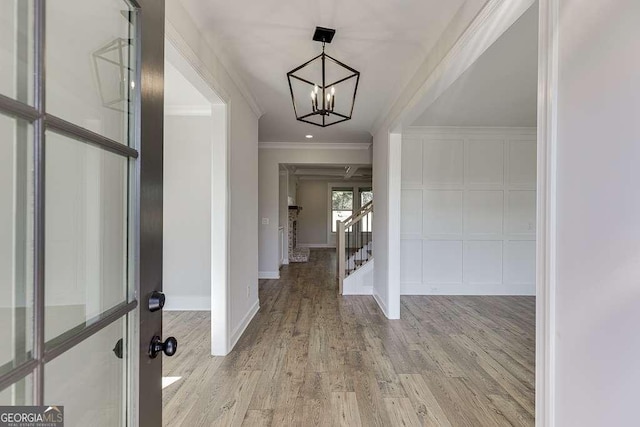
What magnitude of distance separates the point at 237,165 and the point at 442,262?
11.4ft

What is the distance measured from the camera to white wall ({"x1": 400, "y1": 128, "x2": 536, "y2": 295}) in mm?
4824

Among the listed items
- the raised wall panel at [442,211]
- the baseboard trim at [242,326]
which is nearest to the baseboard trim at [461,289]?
the raised wall panel at [442,211]

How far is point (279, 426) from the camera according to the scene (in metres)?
1.84

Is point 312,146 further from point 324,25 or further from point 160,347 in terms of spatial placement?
point 160,347

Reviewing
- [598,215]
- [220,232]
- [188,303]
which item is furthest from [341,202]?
[598,215]

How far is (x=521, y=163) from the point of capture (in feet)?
15.9

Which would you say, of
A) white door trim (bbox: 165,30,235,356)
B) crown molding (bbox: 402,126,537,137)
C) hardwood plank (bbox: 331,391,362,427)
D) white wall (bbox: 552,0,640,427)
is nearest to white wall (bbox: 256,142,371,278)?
crown molding (bbox: 402,126,537,137)

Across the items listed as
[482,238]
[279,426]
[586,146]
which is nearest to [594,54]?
[586,146]

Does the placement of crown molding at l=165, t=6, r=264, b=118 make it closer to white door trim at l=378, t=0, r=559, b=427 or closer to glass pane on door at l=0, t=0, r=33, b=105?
glass pane on door at l=0, t=0, r=33, b=105

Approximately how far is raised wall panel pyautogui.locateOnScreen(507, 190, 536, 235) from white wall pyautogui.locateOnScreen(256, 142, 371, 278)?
2464mm

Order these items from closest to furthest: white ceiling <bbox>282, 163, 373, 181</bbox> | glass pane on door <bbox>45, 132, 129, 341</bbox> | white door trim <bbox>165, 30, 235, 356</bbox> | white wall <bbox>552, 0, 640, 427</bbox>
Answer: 1. glass pane on door <bbox>45, 132, 129, 341</bbox>
2. white wall <bbox>552, 0, 640, 427</bbox>
3. white door trim <bbox>165, 30, 235, 356</bbox>
4. white ceiling <bbox>282, 163, 373, 181</bbox>

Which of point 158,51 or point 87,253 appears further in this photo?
point 158,51

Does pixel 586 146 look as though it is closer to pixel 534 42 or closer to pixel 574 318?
pixel 574 318

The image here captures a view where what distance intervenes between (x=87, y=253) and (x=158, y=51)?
2.17ft
